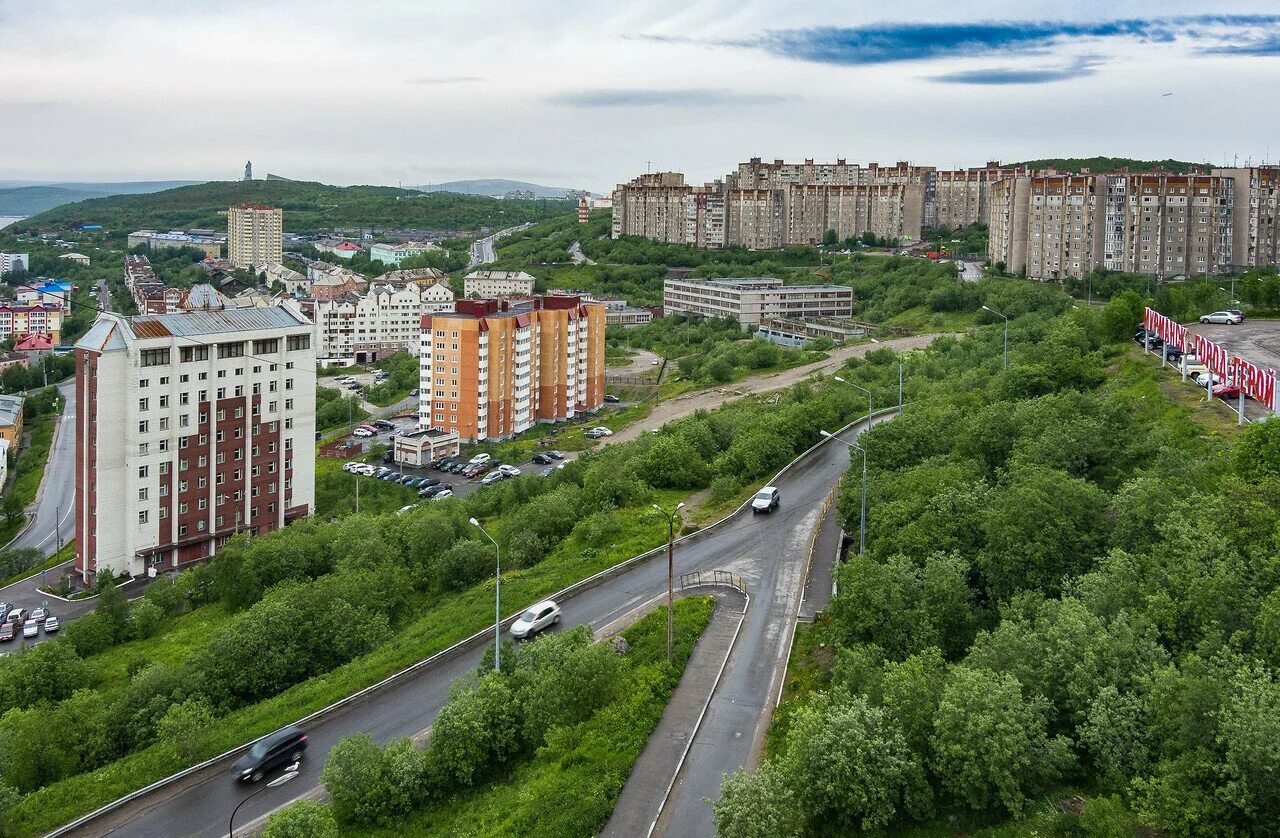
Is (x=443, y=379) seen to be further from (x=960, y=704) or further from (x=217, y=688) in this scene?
(x=960, y=704)

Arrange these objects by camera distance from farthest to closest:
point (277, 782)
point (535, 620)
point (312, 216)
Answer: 1. point (312, 216)
2. point (535, 620)
3. point (277, 782)

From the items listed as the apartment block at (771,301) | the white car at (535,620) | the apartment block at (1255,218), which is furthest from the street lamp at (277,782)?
the apartment block at (771,301)

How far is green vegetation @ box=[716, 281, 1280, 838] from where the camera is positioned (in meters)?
10.5

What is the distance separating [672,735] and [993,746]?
4622 mm

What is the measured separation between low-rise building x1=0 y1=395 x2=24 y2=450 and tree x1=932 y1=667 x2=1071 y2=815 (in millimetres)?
55665

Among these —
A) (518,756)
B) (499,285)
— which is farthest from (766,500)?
(499,285)

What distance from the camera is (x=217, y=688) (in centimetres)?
1875

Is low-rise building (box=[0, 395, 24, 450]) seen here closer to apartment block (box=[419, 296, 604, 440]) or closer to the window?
apartment block (box=[419, 296, 604, 440])

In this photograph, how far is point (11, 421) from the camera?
56875 millimetres

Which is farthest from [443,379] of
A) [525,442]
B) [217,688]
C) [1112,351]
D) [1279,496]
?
[1279,496]

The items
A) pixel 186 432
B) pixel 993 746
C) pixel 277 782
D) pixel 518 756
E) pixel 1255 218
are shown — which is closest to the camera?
pixel 993 746

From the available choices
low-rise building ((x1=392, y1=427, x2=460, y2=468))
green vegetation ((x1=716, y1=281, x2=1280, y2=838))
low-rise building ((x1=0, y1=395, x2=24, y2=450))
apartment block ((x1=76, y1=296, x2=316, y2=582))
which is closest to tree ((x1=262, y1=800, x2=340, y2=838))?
green vegetation ((x1=716, y1=281, x2=1280, y2=838))

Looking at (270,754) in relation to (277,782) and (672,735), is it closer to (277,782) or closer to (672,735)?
(277,782)

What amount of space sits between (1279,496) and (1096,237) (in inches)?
2096
